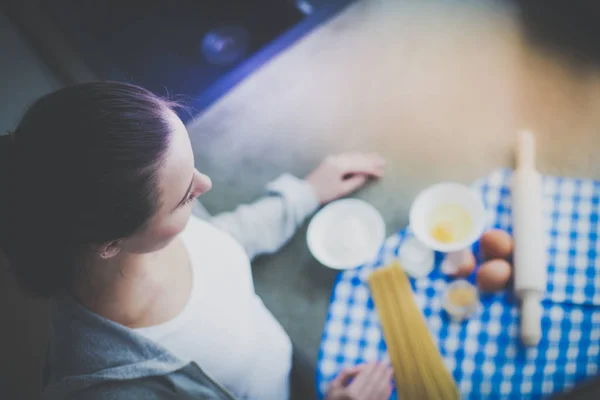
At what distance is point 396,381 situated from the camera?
97cm

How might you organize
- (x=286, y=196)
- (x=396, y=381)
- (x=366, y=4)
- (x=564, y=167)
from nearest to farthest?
(x=396, y=381) → (x=564, y=167) → (x=286, y=196) → (x=366, y=4)

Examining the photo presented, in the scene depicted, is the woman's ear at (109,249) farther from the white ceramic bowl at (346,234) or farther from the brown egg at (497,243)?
the brown egg at (497,243)

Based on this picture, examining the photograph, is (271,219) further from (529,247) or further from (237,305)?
(529,247)

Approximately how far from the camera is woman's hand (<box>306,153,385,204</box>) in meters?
1.23

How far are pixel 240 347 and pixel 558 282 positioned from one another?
2.21ft

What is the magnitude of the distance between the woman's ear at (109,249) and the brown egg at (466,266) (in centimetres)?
68

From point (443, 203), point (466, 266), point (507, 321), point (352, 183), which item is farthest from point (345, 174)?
point (507, 321)

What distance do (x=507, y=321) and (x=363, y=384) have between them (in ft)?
1.06

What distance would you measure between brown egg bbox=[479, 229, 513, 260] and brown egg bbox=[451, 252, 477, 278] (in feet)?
0.12

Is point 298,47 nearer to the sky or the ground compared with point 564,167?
nearer to the sky

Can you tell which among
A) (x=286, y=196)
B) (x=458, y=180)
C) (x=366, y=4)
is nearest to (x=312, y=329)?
(x=286, y=196)

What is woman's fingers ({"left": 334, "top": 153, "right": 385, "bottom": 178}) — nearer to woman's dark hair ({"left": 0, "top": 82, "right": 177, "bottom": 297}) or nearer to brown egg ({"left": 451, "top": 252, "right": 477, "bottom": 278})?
brown egg ({"left": 451, "top": 252, "right": 477, "bottom": 278})

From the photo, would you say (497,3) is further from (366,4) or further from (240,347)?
(240,347)

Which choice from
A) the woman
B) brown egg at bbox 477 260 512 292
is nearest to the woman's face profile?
the woman
